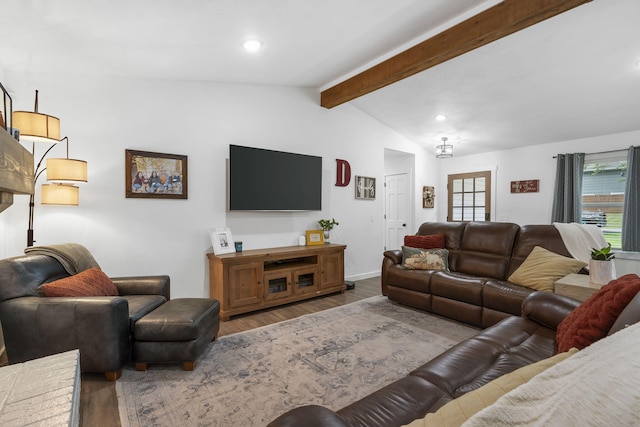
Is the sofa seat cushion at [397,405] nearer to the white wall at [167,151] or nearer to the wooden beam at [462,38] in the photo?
the wooden beam at [462,38]

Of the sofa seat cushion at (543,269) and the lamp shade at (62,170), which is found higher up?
the lamp shade at (62,170)

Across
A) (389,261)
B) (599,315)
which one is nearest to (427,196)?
(389,261)

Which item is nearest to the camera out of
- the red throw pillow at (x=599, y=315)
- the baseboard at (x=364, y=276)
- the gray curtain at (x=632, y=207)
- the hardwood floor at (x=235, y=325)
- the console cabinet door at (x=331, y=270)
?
the red throw pillow at (x=599, y=315)

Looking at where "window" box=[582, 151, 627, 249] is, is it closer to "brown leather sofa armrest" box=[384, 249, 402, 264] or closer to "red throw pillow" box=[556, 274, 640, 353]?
"brown leather sofa armrest" box=[384, 249, 402, 264]

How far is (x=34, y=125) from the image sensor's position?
7.46 feet

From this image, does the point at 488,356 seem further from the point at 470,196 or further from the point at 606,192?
the point at 470,196

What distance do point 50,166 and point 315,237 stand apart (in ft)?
9.95

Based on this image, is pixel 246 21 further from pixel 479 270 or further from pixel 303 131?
pixel 479 270

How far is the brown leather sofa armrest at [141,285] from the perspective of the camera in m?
2.71

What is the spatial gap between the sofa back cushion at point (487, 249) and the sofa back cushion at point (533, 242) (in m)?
0.06

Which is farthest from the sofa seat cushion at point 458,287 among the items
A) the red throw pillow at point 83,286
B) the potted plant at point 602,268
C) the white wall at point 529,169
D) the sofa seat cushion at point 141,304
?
the white wall at point 529,169

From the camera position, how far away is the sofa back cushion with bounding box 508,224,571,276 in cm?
318

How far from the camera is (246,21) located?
247 centimetres

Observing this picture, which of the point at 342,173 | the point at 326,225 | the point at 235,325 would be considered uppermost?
the point at 342,173
